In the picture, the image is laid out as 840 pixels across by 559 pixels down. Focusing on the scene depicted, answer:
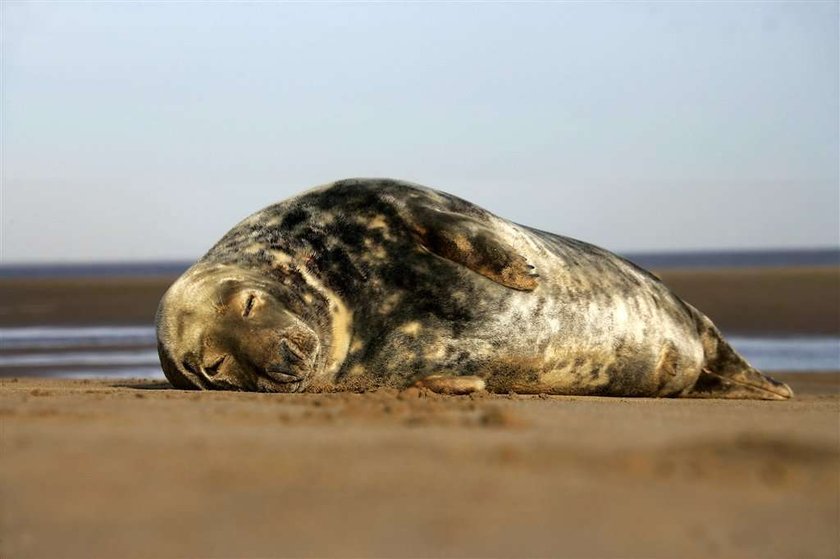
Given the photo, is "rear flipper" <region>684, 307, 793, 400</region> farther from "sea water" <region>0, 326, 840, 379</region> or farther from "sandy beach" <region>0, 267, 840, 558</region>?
"sea water" <region>0, 326, 840, 379</region>

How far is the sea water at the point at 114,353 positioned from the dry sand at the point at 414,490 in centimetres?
632

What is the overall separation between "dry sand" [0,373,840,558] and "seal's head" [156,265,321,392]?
4.81 feet

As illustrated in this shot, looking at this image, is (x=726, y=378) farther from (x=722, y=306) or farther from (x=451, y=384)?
(x=722, y=306)

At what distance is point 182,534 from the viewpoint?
71.2 inches

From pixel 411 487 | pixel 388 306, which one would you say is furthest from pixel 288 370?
pixel 411 487

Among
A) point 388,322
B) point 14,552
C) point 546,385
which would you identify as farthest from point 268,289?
point 14,552

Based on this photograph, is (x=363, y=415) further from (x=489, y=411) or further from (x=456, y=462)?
(x=456, y=462)

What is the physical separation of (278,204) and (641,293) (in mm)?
1949

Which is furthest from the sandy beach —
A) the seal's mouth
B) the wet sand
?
the wet sand

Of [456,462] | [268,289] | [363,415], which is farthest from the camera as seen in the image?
[268,289]

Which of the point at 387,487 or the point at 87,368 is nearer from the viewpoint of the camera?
the point at 387,487

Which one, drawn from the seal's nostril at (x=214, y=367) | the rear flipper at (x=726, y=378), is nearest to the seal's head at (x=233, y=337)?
the seal's nostril at (x=214, y=367)

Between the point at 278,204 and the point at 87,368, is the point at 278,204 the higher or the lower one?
the higher one

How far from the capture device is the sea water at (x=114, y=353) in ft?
33.3
